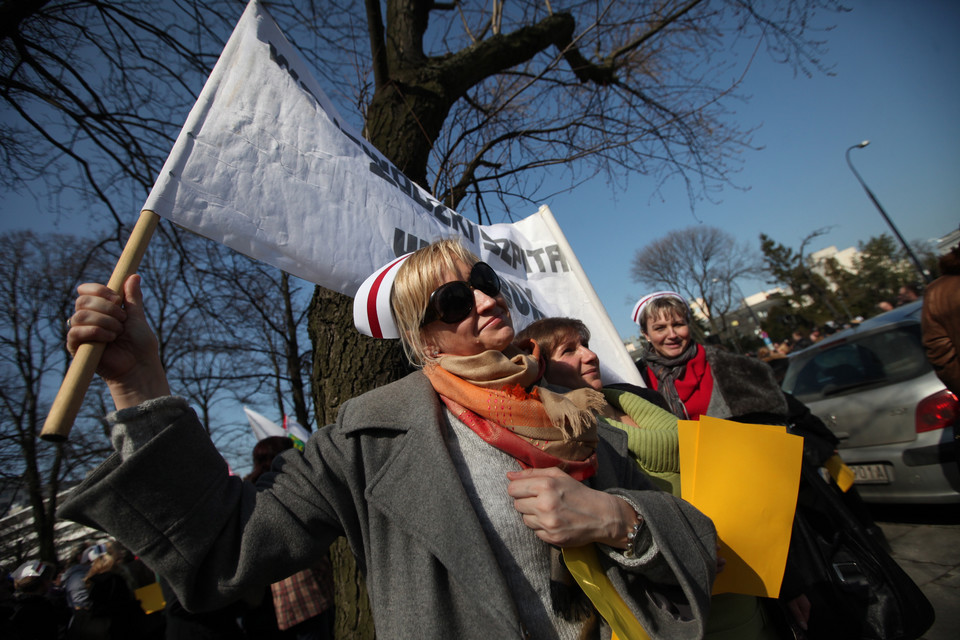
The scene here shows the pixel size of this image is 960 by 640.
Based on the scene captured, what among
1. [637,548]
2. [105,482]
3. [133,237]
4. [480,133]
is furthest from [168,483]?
[480,133]

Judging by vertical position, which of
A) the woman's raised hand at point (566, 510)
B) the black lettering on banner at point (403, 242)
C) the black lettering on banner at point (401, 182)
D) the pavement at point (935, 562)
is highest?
the black lettering on banner at point (401, 182)

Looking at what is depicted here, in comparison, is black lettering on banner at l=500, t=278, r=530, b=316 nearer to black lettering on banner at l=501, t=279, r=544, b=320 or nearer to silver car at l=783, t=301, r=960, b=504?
black lettering on banner at l=501, t=279, r=544, b=320

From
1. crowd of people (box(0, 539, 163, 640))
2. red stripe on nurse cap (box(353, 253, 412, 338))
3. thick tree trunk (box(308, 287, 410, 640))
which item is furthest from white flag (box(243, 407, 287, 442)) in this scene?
red stripe on nurse cap (box(353, 253, 412, 338))

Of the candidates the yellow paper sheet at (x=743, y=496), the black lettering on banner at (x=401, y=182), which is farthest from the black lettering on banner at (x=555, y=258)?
the yellow paper sheet at (x=743, y=496)

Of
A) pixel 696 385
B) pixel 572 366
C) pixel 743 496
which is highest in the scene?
pixel 572 366

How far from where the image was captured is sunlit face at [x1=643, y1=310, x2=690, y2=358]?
9.71 ft

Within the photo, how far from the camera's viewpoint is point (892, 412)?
13.3 ft

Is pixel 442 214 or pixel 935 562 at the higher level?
pixel 442 214

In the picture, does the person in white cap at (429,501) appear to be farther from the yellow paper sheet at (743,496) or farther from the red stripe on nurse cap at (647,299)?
the red stripe on nurse cap at (647,299)

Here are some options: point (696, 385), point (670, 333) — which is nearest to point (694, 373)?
point (696, 385)

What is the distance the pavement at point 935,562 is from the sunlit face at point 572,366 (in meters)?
2.38

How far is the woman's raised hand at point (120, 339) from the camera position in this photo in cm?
101

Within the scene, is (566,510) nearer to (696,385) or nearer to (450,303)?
(450,303)

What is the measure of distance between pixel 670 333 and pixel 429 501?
7.34ft
